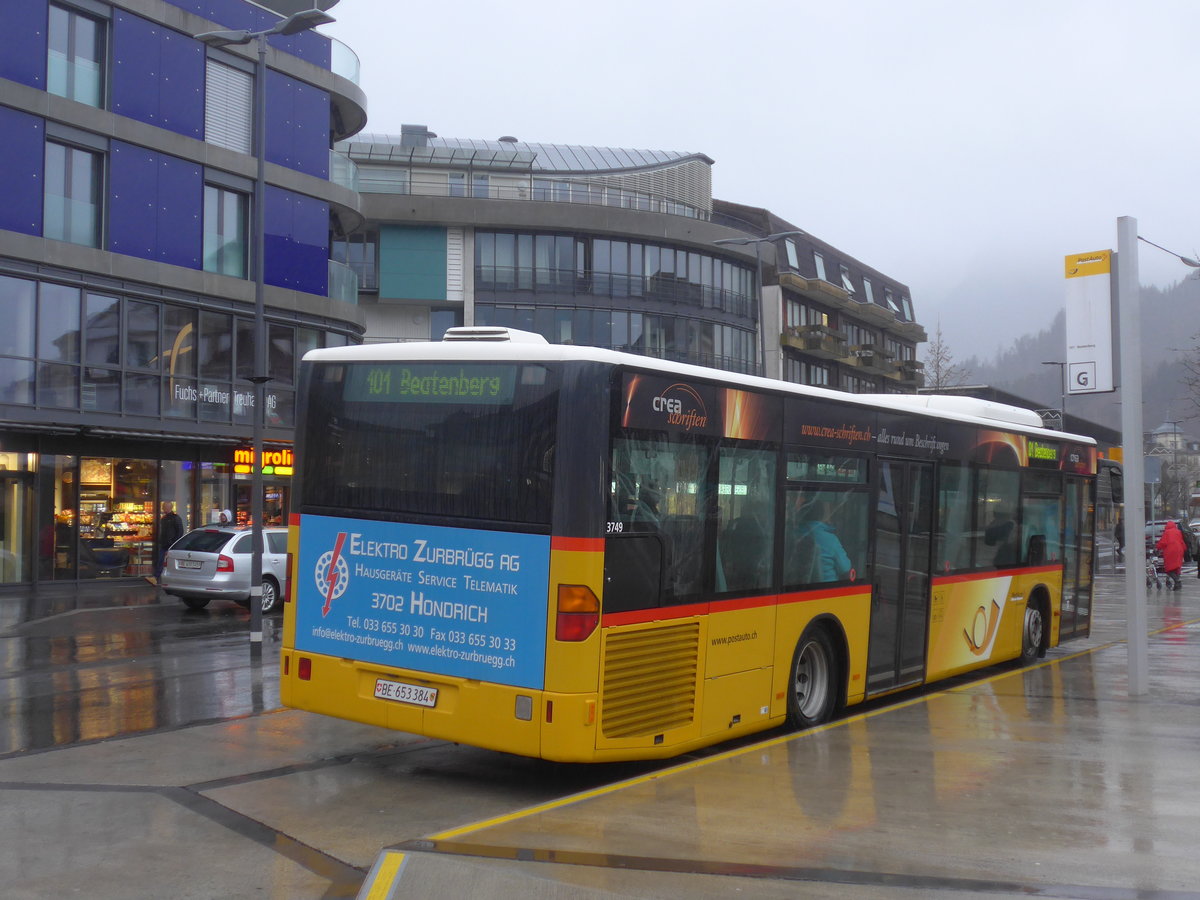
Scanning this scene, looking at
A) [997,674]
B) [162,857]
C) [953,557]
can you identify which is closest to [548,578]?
[162,857]

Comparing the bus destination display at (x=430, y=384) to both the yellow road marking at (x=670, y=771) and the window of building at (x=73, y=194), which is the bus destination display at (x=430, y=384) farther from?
the window of building at (x=73, y=194)

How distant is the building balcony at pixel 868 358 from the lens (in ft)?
234

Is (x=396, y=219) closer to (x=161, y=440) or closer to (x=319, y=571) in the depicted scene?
(x=161, y=440)

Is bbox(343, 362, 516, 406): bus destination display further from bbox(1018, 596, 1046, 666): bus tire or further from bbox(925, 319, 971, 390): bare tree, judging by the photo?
bbox(925, 319, 971, 390): bare tree

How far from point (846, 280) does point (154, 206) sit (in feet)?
171

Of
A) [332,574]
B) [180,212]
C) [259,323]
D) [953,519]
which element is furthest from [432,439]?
[180,212]

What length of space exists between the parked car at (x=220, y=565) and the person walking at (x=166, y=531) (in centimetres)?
627

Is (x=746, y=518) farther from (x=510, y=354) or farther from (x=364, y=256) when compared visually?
(x=364, y=256)

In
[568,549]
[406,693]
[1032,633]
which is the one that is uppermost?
[568,549]

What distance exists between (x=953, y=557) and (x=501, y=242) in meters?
39.9

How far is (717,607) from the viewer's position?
27.3 feet

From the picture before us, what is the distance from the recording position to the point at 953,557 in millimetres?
11820

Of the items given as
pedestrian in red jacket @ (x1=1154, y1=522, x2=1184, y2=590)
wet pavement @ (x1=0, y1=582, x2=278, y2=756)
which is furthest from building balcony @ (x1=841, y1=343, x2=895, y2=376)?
wet pavement @ (x1=0, y1=582, x2=278, y2=756)

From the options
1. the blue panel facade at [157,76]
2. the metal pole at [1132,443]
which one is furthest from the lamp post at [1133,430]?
the blue panel facade at [157,76]
